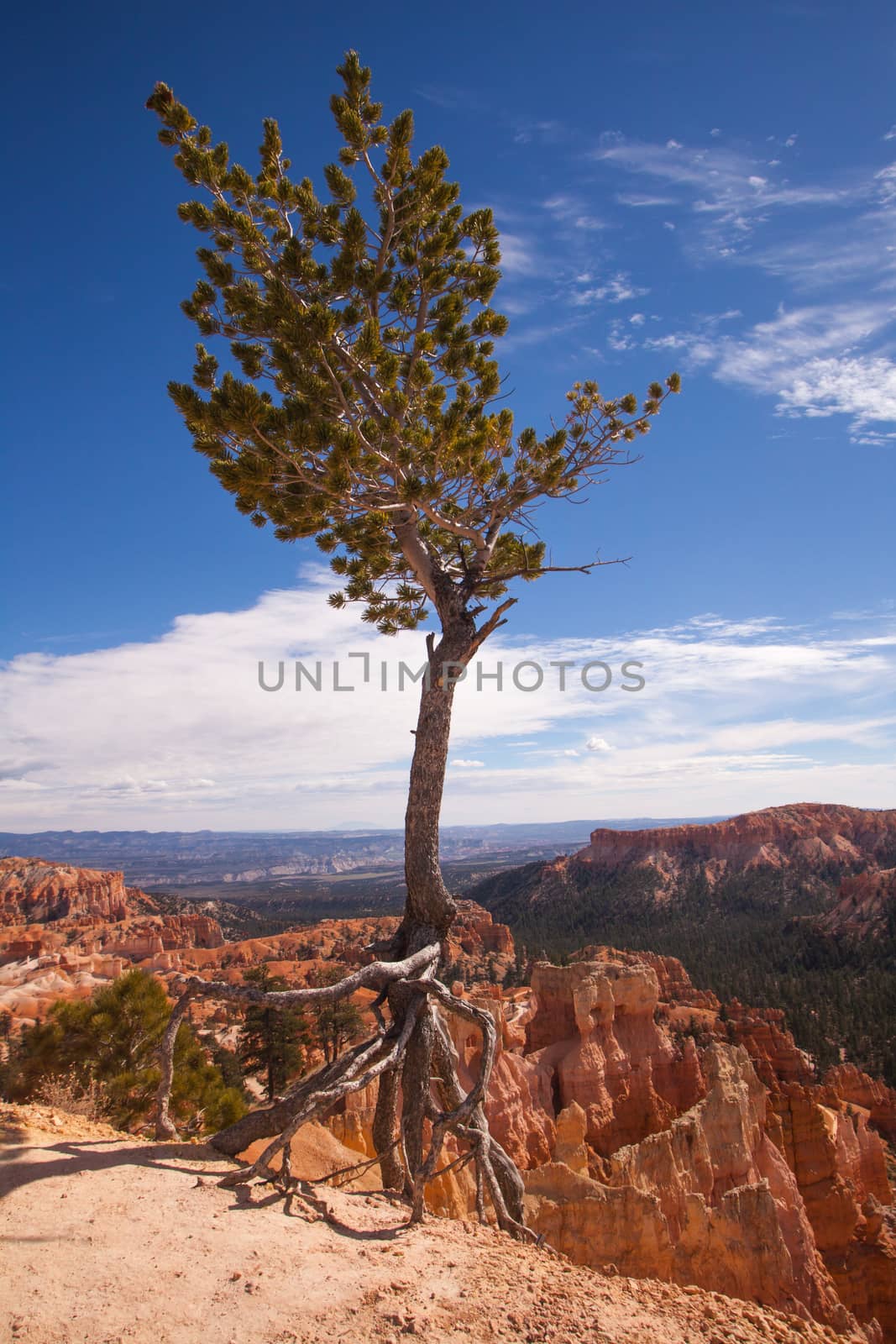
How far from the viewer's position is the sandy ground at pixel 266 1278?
327 centimetres

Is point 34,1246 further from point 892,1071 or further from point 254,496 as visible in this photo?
point 892,1071

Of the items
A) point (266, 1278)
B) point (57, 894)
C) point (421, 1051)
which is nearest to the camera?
point (266, 1278)

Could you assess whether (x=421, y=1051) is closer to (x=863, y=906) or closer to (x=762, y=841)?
(x=863, y=906)

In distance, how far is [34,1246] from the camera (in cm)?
363

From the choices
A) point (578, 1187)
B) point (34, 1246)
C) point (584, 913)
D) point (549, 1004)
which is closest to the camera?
point (34, 1246)

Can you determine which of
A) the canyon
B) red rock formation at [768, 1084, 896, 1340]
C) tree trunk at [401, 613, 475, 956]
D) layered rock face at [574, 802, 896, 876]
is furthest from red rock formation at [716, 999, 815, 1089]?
layered rock face at [574, 802, 896, 876]

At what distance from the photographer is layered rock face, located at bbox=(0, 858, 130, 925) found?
87875mm

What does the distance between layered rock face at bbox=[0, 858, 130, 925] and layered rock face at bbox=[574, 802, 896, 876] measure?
234 feet

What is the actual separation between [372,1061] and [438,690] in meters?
3.28

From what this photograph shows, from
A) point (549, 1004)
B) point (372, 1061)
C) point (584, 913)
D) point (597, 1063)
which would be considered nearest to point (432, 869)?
point (372, 1061)

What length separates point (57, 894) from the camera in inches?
3578

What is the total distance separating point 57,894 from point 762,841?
3884 inches

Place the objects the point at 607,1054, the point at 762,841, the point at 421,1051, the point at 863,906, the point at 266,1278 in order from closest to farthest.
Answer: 1. the point at 266,1278
2. the point at 421,1051
3. the point at 607,1054
4. the point at 863,906
5. the point at 762,841

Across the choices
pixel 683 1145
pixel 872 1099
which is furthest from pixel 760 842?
pixel 683 1145
